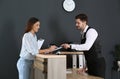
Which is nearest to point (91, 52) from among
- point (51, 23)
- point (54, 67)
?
point (54, 67)

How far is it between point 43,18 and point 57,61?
7.38 ft

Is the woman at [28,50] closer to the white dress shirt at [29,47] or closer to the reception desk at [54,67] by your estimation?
the white dress shirt at [29,47]

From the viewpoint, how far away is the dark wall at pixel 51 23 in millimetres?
4254

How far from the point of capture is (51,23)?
178 inches

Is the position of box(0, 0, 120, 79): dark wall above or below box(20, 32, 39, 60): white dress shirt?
above

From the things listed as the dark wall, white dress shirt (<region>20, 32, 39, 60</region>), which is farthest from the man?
the dark wall

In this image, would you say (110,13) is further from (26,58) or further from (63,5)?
(26,58)

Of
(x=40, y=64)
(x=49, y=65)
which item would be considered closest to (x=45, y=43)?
(x=40, y=64)

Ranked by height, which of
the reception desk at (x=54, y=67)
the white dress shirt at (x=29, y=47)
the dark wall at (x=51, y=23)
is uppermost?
the dark wall at (x=51, y=23)

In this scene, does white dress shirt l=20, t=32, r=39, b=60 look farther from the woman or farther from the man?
the man

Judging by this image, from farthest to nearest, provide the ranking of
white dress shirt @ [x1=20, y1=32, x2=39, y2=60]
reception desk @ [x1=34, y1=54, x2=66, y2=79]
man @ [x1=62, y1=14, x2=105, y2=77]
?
white dress shirt @ [x1=20, y1=32, x2=39, y2=60]
man @ [x1=62, y1=14, x2=105, y2=77]
reception desk @ [x1=34, y1=54, x2=66, y2=79]

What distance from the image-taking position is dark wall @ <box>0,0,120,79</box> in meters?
4.25

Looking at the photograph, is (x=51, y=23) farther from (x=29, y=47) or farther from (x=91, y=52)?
(x=91, y=52)

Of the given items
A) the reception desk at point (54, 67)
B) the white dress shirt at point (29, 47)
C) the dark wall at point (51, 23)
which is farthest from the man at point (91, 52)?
the dark wall at point (51, 23)
